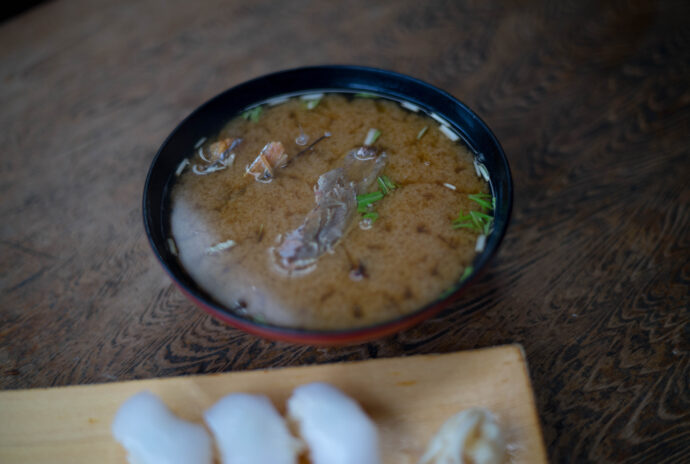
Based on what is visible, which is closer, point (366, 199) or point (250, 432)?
point (250, 432)

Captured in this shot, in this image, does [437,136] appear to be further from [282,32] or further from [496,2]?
[496,2]

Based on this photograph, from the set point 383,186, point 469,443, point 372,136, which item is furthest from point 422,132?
point 469,443

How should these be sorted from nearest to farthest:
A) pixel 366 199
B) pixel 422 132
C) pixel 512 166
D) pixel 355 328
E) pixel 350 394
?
pixel 355 328, pixel 350 394, pixel 366 199, pixel 422 132, pixel 512 166

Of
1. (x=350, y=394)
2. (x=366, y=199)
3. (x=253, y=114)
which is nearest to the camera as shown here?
(x=350, y=394)

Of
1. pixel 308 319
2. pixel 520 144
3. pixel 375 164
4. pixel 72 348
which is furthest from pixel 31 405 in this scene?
pixel 520 144

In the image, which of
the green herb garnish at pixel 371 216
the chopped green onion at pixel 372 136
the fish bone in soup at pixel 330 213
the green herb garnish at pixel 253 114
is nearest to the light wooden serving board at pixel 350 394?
the fish bone in soup at pixel 330 213

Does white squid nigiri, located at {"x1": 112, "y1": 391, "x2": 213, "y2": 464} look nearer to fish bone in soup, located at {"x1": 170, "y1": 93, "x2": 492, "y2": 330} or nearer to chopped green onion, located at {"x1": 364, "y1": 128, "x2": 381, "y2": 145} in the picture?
fish bone in soup, located at {"x1": 170, "y1": 93, "x2": 492, "y2": 330}

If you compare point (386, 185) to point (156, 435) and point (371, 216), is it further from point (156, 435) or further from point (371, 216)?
point (156, 435)
